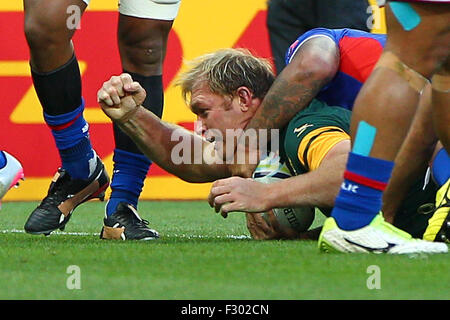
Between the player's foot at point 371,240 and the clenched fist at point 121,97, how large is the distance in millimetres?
838

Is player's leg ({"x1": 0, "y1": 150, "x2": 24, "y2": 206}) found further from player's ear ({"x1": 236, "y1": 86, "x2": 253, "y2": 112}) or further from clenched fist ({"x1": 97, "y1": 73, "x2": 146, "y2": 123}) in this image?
player's ear ({"x1": 236, "y1": 86, "x2": 253, "y2": 112})

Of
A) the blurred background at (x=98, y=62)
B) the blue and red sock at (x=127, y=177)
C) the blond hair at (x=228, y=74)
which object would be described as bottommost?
the blurred background at (x=98, y=62)

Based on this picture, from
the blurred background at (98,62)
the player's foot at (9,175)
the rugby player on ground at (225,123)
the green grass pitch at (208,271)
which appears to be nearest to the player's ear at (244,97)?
the rugby player on ground at (225,123)

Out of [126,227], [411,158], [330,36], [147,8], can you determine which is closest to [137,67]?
[147,8]

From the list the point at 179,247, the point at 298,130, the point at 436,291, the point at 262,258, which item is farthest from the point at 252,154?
the point at 436,291

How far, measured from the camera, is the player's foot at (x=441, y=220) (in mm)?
3492

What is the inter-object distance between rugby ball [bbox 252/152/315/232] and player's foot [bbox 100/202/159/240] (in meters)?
0.43

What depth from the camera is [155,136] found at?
3.75m

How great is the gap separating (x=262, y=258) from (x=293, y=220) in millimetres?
763

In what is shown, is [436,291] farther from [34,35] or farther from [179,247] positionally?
[34,35]

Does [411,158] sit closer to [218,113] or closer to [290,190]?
[290,190]

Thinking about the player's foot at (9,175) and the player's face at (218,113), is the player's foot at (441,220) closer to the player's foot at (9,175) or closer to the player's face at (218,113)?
the player's face at (218,113)

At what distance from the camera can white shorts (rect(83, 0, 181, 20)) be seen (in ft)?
12.8

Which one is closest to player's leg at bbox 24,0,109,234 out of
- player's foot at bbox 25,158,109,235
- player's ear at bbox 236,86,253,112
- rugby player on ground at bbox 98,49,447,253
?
player's foot at bbox 25,158,109,235
